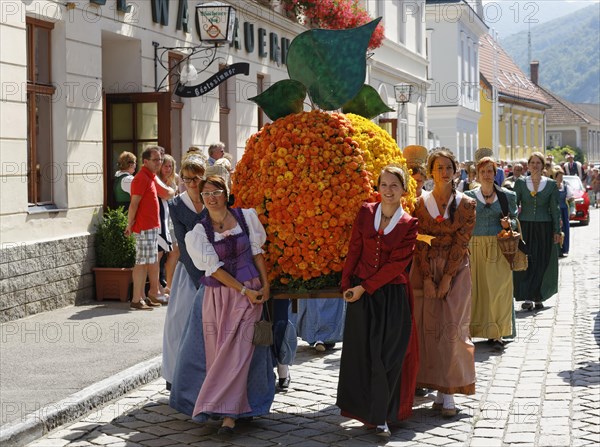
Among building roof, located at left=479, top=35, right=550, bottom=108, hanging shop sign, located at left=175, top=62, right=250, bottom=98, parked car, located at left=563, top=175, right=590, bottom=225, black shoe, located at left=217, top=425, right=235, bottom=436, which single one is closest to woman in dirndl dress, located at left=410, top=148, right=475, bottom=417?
black shoe, located at left=217, top=425, right=235, bottom=436

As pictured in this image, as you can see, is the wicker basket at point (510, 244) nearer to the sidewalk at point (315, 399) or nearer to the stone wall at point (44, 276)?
the sidewalk at point (315, 399)

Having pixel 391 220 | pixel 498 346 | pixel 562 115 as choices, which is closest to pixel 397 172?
pixel 391 220

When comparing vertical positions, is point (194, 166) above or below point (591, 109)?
below

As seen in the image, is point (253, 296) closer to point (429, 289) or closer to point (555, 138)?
point (429, 289)

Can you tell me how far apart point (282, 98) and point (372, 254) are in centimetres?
135

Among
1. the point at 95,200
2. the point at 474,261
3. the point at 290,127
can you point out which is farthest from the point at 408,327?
the point at 95,200

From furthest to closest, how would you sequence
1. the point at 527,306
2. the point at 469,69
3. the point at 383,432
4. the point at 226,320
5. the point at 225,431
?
1. the point at 469,69
2. the point at 527,306
3. the point at 226,320
4. the point at 225,431
5. the point at 383,432

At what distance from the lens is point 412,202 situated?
25.7 ft

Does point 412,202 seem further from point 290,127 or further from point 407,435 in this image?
point 407,435

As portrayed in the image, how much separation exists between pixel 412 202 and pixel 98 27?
7091 millimetres

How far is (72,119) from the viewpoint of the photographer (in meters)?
13.2

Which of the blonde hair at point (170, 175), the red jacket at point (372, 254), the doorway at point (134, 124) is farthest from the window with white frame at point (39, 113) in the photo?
the red jacket at point (372, 254)

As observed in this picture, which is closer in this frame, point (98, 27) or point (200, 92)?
point (98, 27)

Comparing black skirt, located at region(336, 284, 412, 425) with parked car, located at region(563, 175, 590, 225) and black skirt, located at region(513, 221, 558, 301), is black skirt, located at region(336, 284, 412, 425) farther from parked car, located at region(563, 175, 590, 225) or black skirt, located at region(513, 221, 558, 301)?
parked car, located at region(563, 175, 590, 225)
